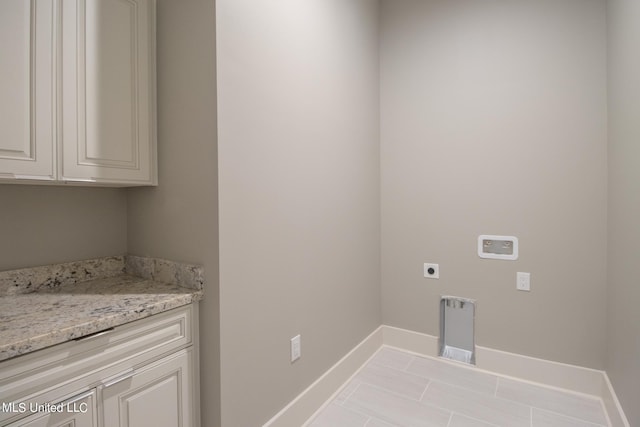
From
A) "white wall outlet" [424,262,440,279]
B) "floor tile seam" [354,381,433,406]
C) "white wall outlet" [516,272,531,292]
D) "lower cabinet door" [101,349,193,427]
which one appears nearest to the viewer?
"lower cabinet door" [101,349,193,427]

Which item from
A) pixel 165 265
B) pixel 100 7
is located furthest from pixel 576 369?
pixel 100 7

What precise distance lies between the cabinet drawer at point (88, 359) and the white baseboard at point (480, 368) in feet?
2.30

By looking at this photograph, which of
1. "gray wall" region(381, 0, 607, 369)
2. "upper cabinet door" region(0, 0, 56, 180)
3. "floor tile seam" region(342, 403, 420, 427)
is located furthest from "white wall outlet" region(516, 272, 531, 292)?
"upper cabinet door" region(0, 0, 56, 180)

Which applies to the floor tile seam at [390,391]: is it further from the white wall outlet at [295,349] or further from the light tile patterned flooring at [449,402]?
the white wall outlet at [295,349]

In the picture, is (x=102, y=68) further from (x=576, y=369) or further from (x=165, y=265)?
(x=576, y=369)

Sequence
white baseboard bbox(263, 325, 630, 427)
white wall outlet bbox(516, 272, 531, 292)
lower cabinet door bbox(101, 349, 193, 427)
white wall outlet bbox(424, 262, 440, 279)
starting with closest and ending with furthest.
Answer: lower cabinet door bbox(101, 349, 193, 427) < white baseboard bbox(263, 325, 630, 427) < white wall outlet bbox(516, 272, 531, 292) < white wall outlet bbox(424, 262, 440, 279)

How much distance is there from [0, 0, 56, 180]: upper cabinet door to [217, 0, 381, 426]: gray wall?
609mm

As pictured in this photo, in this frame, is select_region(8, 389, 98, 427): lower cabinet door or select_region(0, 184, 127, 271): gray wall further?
select_region(0, 184, 127, 271): gray wall

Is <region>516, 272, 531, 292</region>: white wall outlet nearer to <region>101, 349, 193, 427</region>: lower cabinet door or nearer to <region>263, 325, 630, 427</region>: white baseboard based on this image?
<region>263, 325, 630, 427</region>: white baseboard

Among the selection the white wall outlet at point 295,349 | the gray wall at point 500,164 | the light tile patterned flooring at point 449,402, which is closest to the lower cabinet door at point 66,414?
the white wall outlet at point 295,349

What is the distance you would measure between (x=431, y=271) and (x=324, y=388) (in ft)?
3.76

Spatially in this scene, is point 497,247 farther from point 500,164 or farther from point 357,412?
point 357,412

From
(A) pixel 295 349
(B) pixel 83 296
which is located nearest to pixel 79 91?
(B) pixel 83 296

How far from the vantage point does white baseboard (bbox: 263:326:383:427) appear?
1.67 meters
